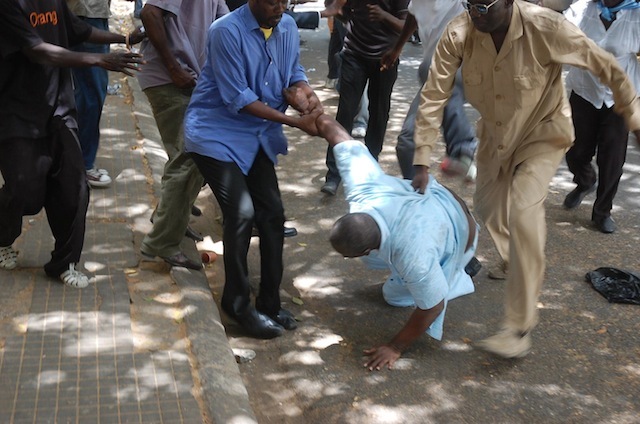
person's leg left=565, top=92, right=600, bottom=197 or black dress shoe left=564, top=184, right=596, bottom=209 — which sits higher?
person's leg left=565, top=92, right=600, bottom=197

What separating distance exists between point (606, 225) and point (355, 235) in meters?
3.00

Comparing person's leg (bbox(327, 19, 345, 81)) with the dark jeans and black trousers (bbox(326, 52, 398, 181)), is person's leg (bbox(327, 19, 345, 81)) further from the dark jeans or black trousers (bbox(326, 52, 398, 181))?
black trousers (bbox(326, 52, 398, 181))

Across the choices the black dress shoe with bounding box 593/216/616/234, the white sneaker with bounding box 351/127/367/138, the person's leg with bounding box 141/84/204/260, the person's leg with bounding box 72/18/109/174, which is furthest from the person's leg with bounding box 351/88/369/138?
the person's leg with bounding box 141/84/204/260

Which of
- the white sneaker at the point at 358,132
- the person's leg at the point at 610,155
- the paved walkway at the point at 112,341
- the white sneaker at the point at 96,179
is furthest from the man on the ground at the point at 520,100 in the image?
the white sneaker at the point at 358,132

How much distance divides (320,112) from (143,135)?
3.40 metres

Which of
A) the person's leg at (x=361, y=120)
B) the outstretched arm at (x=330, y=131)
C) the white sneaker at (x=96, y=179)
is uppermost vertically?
the outstretched arm at (x=330, y=131)

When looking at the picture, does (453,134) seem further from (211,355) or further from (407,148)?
(211,355)

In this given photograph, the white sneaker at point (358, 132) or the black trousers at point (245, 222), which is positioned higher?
the black trousers at point (245, 222)

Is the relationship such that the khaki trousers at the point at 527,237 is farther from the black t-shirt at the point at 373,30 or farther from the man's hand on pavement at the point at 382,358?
the black t-shirt at the point at 373,30

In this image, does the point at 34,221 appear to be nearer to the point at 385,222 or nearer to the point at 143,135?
the point at 143,135

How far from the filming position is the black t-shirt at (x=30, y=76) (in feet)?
13.8

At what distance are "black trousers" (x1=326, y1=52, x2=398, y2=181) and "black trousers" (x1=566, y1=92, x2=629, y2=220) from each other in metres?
1.45

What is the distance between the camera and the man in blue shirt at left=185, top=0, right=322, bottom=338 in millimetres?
4426

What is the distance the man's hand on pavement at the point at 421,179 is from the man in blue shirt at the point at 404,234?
32mm
